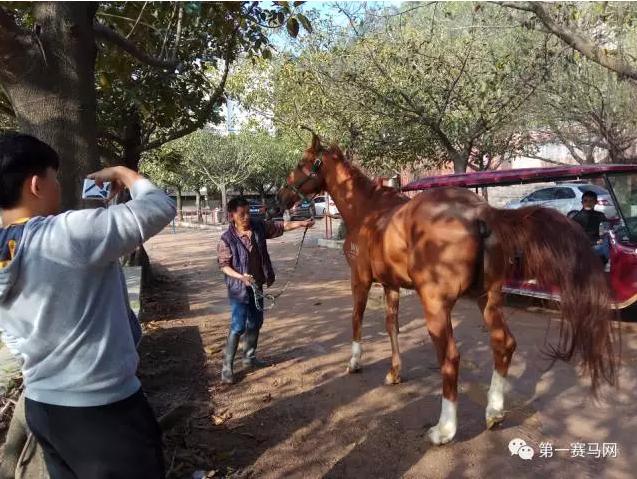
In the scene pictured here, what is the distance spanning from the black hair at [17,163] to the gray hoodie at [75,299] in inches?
5.5

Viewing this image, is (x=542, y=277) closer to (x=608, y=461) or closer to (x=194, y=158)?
(x=608, y=461)

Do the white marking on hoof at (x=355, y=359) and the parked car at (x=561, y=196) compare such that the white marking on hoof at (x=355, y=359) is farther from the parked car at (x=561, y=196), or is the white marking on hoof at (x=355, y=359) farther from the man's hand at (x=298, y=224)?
the parked car at (x=561, y=196)

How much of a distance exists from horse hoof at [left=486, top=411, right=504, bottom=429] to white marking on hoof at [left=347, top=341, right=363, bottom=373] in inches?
60.7

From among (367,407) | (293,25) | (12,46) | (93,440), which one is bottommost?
(367,407)

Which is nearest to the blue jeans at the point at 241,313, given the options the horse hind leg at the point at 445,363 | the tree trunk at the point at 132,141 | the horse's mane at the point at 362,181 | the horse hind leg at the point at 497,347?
the horse's mane at the point at 362,181

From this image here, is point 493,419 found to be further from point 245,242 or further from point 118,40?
point 118,40

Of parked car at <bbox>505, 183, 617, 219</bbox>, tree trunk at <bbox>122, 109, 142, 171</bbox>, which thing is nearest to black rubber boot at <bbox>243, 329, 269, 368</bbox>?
tree trunk at <bbox>122, 109, 142, 171</bbox>

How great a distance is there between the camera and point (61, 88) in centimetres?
307

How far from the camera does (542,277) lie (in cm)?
349

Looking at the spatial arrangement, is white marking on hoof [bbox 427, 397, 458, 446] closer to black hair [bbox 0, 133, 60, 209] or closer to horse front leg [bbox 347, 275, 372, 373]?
horse front leg [bbox 347, 275, 372, 373]

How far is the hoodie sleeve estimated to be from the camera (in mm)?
1552

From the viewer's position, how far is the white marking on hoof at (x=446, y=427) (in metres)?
3.58

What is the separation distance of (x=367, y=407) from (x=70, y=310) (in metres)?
3.15

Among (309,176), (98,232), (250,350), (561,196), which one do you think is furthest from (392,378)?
(561,196)
